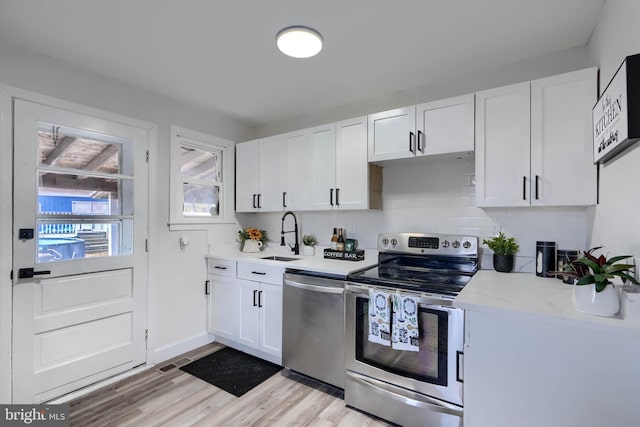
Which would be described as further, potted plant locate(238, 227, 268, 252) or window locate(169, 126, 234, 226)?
potted plant locate(238, 227, 268, 252)

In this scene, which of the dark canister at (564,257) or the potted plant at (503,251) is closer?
the dark canister at (564,257)

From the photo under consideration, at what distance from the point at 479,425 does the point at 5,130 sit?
329 cm


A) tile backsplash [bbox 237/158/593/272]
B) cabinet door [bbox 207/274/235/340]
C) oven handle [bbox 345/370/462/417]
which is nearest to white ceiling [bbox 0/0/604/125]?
tile backsplash [bbox 237/158/593/272]

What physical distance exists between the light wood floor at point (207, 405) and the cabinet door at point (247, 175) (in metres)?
1.78

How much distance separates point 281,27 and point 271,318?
2.26 meters

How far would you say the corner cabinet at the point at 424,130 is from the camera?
7.11ft

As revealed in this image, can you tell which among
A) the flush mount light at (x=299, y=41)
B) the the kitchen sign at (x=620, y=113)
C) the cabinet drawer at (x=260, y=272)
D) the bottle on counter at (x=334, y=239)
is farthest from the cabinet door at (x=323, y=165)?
the the kitchen sign at (x=620, y=113)

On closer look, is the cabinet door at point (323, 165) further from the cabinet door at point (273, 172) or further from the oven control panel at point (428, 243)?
the oven control panel at point (428, 243)

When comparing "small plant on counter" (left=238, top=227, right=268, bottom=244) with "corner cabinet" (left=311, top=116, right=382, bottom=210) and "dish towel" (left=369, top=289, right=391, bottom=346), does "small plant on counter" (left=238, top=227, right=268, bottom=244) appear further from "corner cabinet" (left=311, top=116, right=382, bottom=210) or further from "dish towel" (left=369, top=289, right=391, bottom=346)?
"dish towel" (left=369, top=289, right=391, bottom=346)

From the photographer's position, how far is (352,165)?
268 centimetres

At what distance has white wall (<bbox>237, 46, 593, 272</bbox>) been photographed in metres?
2.14

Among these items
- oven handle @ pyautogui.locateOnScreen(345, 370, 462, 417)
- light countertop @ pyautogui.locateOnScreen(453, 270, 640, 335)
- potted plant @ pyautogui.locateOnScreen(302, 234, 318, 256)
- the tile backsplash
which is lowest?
oven handle @ pyautogui.locateOnScreen(345, 370, 462, 417)

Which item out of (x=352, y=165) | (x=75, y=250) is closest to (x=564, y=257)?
(x=352, y=165)

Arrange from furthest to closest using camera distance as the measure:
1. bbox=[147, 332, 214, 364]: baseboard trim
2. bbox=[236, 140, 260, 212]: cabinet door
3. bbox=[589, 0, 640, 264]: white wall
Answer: bbox=[236, 140, 260, 212]: cabinet door
bbox=[147, 332, 214, 364]: baseboard trim
bbox=[589, 0, 640, 264]: white wall
